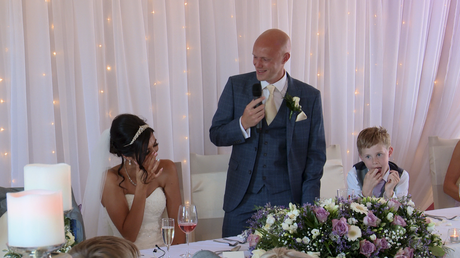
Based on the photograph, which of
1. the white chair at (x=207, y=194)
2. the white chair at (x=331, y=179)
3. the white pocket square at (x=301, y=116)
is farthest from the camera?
the white chair at (x=331, y=179)

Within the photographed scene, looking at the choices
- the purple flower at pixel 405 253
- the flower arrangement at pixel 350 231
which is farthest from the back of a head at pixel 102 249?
the purple flower at pixel 405 253

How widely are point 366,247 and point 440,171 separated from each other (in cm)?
260

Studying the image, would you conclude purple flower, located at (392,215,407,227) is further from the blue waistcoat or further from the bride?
the bride

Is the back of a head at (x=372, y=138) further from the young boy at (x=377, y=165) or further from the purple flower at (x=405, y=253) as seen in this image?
the purple flower at (x=405, y=253)

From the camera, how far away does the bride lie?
8.73ft

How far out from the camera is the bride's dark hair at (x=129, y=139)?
2.69 metres

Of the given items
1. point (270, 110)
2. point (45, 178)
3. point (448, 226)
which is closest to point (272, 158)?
point (270, 110)

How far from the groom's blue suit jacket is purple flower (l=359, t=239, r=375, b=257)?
1152mm

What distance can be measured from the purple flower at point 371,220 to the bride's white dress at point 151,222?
151 centimetres

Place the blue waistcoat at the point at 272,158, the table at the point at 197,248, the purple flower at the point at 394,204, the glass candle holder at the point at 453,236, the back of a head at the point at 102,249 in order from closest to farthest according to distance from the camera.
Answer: the back of a head at the point at 102,249 < the purple flower at the point at 394,204 < the table at the point at 197,248 < the glass candle holder at the point at 453,236 < the blue waistcoat at the point at 272,158

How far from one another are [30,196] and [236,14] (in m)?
3.15

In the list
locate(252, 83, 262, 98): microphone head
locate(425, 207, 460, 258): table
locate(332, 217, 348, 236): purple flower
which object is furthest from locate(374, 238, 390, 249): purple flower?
locate(252, 83, 262, 98): microphone head

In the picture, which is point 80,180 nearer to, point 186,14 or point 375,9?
point 186,14

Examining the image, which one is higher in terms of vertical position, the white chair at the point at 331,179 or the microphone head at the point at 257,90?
the microphone head at the point at 257,90
